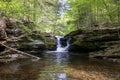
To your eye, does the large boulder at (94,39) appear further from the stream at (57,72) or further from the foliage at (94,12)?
the stream at (57,72)

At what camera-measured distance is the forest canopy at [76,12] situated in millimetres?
18906

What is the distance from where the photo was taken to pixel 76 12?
30797 millimetres

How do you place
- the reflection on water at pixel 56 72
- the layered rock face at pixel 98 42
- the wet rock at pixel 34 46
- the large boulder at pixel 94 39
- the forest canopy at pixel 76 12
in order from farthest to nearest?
the wet rock at pixel 34 46 < the large boulder at pixel 94 39 < the layered rock face at pixel 98 42 < the forest canopy at pixel 76 12 < the reflection on water at pixel 56 72

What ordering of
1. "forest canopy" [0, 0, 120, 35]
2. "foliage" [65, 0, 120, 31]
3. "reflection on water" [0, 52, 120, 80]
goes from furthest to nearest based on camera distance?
"foliage" [65, 0, 120, 31] → "forest canopy" [0, 0, 120, 35] → "reflection on water" [0, 52, 120, 80]

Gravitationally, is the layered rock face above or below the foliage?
below

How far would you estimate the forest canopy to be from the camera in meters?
18.9

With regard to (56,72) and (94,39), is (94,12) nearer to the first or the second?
(94,39)

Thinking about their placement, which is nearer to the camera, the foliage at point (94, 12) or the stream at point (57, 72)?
the stream at point (57, 72)

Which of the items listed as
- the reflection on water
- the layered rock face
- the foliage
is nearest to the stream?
the reflection on water

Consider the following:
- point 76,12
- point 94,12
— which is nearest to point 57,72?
point 94,12

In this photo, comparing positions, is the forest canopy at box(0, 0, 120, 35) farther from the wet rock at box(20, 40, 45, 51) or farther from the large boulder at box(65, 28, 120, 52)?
the large boulder at box(65, 28, 120, 52)

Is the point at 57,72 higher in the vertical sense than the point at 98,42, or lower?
lower

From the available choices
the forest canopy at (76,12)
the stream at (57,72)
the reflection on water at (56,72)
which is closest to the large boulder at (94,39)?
the forest canopy at (76,12)

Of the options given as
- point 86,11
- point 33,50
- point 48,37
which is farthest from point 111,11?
point 33,50
